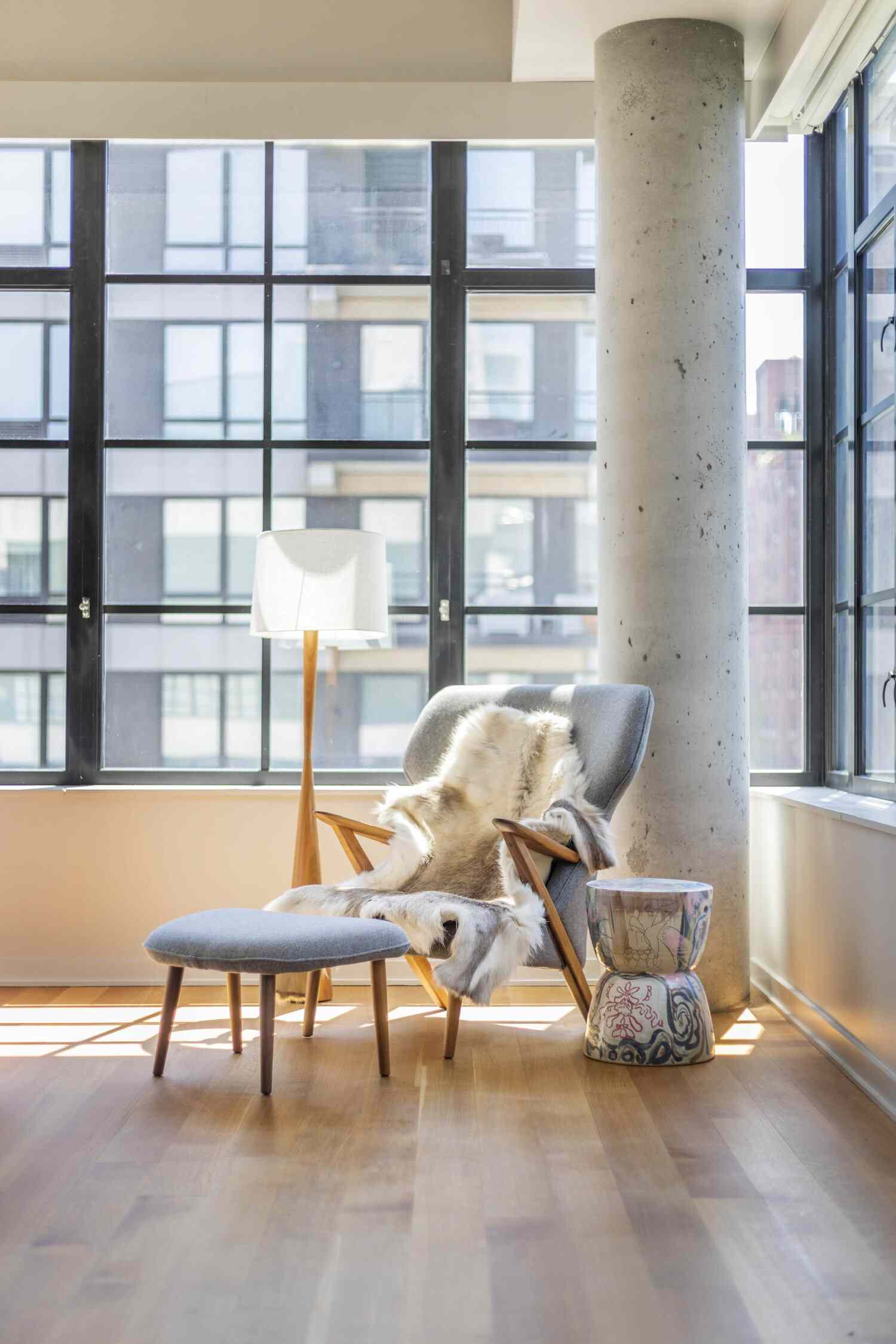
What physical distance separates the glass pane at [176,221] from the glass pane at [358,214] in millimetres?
111

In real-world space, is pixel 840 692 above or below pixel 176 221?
below

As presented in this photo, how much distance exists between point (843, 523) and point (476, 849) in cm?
178

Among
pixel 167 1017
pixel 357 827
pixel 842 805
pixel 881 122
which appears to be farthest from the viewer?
pixel 881 122

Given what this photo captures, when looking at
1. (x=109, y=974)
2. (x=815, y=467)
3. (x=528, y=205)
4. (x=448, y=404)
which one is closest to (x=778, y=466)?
(x=815, y=467)

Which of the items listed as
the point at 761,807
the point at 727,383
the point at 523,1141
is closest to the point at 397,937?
the point at 523,1141

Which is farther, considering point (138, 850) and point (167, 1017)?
point (138, 850)

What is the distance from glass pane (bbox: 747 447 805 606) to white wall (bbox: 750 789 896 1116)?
806mm

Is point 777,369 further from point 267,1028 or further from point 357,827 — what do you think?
point 267,1028

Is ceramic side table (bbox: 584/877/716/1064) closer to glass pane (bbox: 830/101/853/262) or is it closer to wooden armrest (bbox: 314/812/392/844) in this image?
wooden armrest (bbox: 314/812/392/844)

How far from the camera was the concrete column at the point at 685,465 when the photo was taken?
3975mm

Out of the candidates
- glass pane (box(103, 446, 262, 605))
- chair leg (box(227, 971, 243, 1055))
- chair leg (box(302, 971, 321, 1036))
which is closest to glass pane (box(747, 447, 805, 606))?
glass pane (box(103, 446, 262, 605))

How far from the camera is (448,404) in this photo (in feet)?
15.2

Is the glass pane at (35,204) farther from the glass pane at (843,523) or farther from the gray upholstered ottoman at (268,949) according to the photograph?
the glass pane at (843,523)

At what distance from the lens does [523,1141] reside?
273 centimetres
